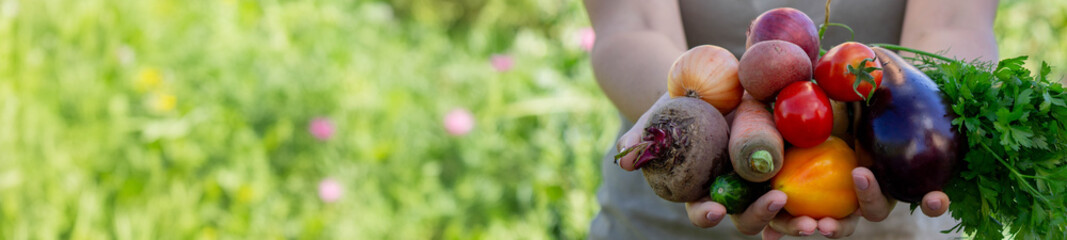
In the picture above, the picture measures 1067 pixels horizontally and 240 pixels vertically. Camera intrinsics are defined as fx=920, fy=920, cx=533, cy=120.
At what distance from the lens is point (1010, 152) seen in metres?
1.10

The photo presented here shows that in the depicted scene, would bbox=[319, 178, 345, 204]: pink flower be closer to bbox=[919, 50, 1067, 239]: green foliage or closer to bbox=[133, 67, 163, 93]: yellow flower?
bbox=[133, 67, 163, 93]: yellow flower

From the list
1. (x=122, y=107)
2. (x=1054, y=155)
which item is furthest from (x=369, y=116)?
(x=1054, y=155)

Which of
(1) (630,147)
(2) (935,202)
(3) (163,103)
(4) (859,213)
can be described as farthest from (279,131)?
(2) (935,202)

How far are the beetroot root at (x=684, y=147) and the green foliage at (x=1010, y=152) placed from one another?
0.29 meters

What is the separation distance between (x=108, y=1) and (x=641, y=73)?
10.3ft

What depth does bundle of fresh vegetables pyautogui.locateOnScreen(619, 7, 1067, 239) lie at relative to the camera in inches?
43.8

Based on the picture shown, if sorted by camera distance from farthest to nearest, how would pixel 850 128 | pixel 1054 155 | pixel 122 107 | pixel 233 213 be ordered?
pixel 122 107, pixel 233 213, pixel 850 128, pixel 1054 155

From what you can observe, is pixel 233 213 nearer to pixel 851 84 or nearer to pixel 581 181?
pixel 581 181

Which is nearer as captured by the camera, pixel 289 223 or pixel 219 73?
pixel 289 223

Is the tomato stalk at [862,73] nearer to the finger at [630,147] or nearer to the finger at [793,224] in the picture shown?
the finger at [793,224]

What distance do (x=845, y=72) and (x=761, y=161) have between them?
0.17 metres

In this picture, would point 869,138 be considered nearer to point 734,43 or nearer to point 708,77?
point 708,77

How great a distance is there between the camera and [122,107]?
10.6 feet

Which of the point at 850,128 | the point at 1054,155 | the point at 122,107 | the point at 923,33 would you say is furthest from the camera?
the point at 122,107
